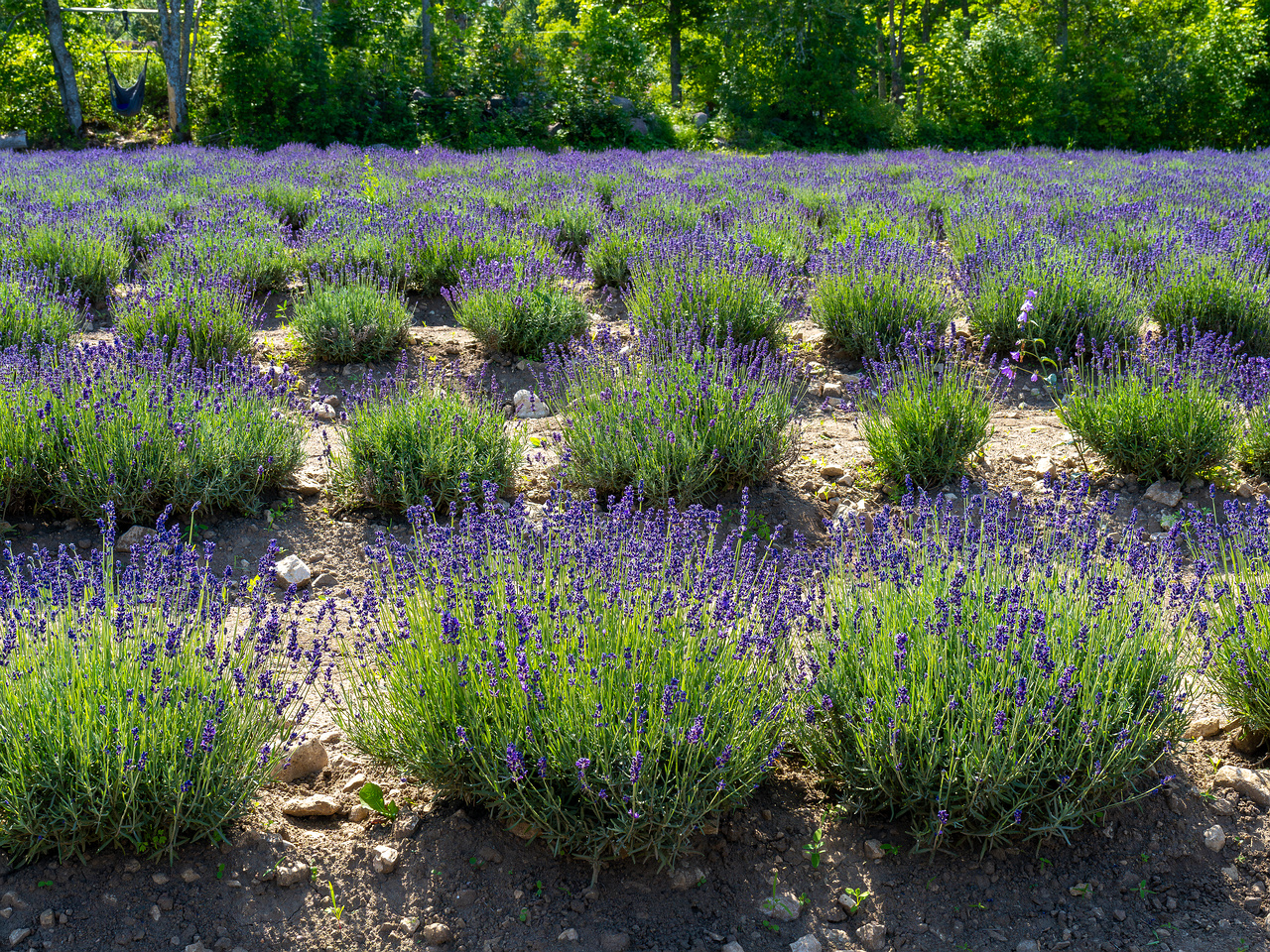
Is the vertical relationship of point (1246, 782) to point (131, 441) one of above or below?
below

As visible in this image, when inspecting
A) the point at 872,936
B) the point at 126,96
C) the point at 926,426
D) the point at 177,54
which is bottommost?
the point at 872,936

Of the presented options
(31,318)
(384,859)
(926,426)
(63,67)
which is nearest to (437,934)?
(384,859)

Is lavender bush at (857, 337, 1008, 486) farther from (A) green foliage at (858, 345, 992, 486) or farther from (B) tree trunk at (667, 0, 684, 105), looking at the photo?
(B) tree trunk at (667, 0, 684, 105)

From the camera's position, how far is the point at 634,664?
229cm

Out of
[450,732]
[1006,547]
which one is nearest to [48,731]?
[450,732]

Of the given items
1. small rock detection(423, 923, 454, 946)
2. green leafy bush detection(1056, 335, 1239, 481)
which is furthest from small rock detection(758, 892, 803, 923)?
green leafy bush detection(1056, 335, 1239, 481)

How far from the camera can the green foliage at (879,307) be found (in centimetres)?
549

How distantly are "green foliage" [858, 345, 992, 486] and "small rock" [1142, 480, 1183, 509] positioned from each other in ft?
2.46

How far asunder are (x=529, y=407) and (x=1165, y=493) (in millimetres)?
3210

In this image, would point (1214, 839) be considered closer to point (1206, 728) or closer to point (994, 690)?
point (1206, 728)

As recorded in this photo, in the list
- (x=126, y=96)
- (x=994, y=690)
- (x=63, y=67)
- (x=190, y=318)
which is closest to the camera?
(x=994, y=690)

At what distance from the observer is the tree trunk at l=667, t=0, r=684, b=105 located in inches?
939

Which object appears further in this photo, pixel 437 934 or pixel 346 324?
pixel 346 324

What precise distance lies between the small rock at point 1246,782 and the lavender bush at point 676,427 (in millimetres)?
2115
